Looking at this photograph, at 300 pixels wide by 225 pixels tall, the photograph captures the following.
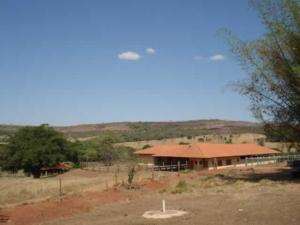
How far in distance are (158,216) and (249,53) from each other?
16686 millimetres

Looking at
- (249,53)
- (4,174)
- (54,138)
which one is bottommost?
(4,174)

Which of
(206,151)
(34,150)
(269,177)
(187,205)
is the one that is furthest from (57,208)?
(34,150)

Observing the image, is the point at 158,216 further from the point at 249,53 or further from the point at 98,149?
the point at 98,149

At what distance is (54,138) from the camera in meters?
68.9

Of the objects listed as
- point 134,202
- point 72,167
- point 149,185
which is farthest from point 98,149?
point 134,202

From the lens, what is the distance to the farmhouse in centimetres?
5725

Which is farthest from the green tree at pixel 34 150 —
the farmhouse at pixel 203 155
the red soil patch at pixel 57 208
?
the red soil patch at pixel 57 208

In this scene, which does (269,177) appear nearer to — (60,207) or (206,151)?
(60,207)

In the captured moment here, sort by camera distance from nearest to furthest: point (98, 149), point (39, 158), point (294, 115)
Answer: point (294, 115)
point (39, 158)
point (98, 149)

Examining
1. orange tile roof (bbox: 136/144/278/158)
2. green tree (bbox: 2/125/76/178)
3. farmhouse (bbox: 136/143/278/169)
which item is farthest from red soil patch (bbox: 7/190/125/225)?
green tree (bbox: 2/125/76/178)

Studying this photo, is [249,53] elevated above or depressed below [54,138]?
above

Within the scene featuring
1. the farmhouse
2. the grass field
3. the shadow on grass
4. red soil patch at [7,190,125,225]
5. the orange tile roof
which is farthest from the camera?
the orange tile roof

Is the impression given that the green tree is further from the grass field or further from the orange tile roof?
the grass field

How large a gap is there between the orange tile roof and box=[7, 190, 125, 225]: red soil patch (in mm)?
30925
